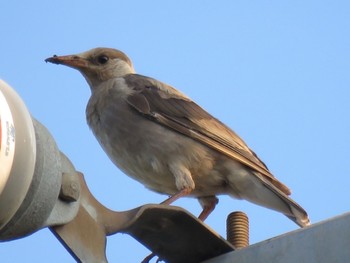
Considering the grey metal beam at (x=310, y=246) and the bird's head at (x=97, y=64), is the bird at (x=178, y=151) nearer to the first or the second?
the bird's head at (x=97, y=64)

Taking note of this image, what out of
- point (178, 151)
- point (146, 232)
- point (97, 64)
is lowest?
point (178, 151)

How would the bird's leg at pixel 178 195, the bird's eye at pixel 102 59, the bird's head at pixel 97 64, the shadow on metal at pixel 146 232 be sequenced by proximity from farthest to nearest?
the bird's eye at pixel 102 59 < the bird's head at pixel 97 64 < the bird's leg at pixel 178 195 < the shadow on metal at pixel 146 232

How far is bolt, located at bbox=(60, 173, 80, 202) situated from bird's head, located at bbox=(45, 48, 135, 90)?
499cm

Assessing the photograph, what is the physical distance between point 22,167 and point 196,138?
4.42 m

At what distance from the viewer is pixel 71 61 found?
841 centimetres

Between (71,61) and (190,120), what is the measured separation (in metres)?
1.52

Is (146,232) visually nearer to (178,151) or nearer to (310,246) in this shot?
(310,246)

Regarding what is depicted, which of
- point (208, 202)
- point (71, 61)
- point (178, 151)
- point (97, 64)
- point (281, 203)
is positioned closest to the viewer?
point (281, 203)

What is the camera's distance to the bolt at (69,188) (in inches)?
131

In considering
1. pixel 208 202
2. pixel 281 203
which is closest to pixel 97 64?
pixel 208 202

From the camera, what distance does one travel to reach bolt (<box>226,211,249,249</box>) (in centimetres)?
429

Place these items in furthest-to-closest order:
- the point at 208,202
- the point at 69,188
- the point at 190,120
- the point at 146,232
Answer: the point at 190,120 → the point at 208,202 → the point at 146,232 → the point at 69,188

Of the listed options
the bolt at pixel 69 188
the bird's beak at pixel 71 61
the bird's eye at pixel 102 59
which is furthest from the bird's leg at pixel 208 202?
the bolt at pixel 69 188

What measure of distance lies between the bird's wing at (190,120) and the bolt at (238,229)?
2.65 m
